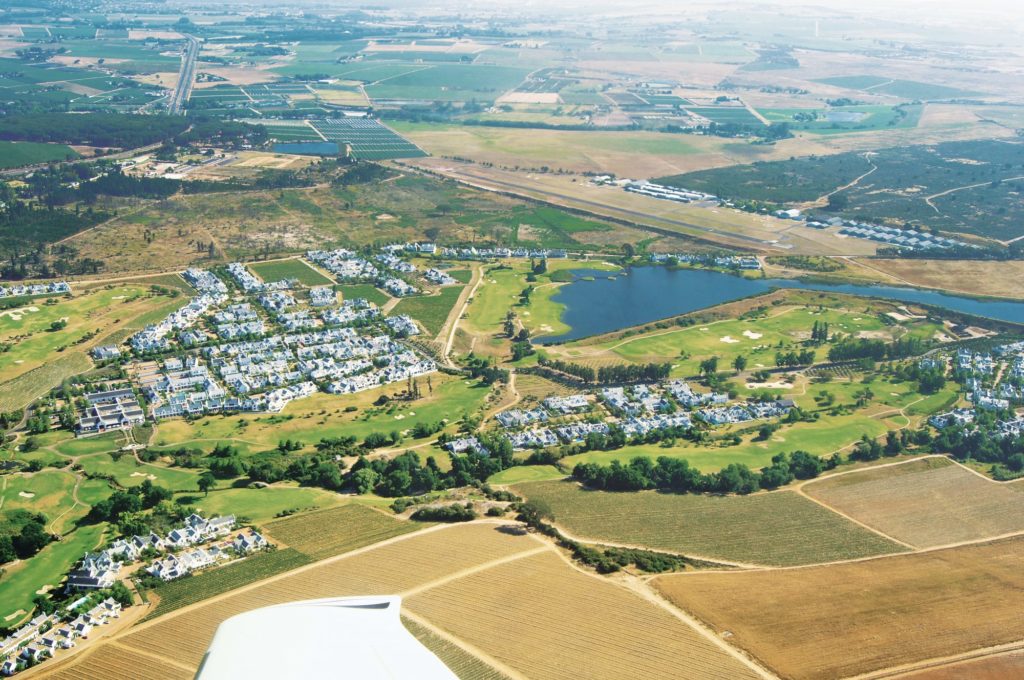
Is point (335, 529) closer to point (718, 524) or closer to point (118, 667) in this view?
point (118, 667)

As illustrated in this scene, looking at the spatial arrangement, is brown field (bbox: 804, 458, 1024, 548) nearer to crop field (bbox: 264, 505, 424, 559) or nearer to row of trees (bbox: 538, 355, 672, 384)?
row of trees (bbox: 538, 355, 672, 384)

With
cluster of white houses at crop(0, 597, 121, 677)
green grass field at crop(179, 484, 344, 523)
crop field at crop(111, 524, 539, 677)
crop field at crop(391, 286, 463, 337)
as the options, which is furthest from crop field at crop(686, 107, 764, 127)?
cluster of white houses at crop(0, 597, 121, 677)

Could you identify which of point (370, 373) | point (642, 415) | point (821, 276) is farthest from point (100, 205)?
point (821, 276)

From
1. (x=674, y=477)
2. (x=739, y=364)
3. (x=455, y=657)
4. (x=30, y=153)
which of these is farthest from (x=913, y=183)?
(x=30, y=153)

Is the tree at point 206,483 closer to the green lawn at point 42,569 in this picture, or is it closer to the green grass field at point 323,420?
the green lawn at point 42,569

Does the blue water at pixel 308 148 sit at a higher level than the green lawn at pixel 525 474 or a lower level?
higher

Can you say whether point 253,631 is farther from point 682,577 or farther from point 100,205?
point 100,205

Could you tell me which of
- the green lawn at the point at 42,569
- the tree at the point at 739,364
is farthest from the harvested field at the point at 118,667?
the tree at the point at 739,364
